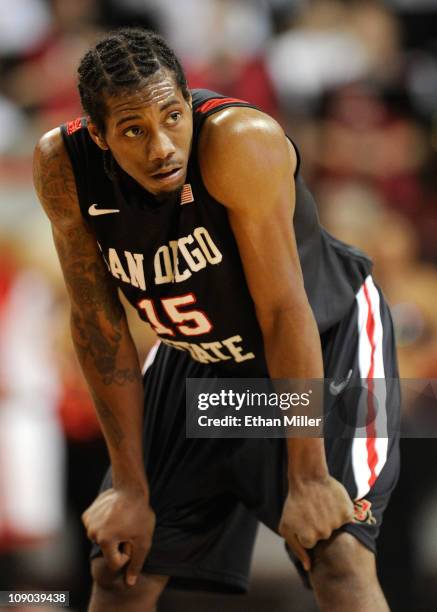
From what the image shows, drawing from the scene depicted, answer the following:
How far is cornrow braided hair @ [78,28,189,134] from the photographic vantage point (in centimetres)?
219

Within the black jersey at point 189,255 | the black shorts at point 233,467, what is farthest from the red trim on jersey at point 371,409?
the black jersey at point 189,255

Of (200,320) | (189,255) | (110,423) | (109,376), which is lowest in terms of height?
(110,423)

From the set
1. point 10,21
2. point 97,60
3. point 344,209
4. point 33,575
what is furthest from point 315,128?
point 97,60

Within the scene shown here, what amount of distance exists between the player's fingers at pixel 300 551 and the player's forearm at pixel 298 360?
0.46ft

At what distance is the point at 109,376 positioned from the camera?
263cm

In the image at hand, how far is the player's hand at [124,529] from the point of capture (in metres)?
2.58

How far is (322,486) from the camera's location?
7.68ft

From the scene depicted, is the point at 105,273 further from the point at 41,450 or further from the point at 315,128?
the point at 315,128

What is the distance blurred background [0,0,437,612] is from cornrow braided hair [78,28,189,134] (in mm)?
2179

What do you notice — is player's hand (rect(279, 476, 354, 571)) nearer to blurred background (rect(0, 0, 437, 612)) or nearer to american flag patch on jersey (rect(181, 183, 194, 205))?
american flag patch on jersey (rect(181, 183, 194, 205))

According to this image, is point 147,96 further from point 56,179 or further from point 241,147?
point 56,179

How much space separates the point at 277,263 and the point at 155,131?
40 centimetres

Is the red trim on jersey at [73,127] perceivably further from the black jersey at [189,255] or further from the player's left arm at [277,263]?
the player's left arm at [277,263]

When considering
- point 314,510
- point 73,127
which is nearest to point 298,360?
point 314,510
